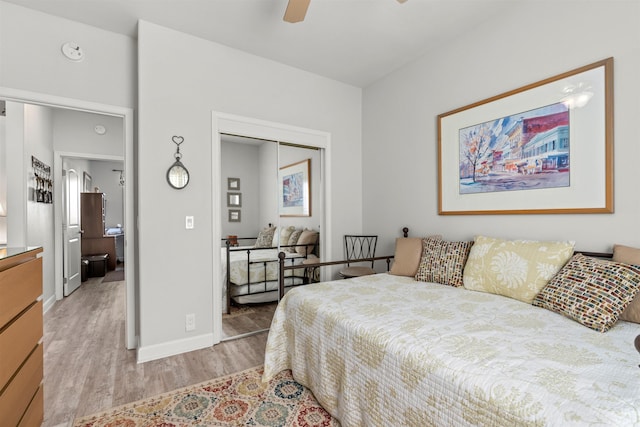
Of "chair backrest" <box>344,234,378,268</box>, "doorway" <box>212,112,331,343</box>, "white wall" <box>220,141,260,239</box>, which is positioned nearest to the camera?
"doorway" <box>212,112,331,343</box>

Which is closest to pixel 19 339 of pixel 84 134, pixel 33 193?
pixel 33 193

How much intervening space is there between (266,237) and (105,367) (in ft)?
5.32

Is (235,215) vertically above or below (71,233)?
above

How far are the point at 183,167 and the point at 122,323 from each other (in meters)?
1.92

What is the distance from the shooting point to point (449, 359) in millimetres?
1135

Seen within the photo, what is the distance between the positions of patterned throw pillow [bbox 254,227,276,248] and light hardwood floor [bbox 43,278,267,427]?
87 cm

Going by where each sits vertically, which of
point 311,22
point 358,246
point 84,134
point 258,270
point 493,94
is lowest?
point 258,270

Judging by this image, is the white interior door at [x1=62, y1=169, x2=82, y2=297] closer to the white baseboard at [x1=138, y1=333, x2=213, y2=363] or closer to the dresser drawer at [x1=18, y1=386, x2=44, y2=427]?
the white baseboard at [x1=138, y1=333, x2=213, y2=363]

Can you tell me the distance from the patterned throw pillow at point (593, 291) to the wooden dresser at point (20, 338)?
2443 mm

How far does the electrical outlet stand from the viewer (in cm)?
259

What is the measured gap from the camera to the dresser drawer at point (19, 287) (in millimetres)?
1188

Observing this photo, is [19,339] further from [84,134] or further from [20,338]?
[84,134]

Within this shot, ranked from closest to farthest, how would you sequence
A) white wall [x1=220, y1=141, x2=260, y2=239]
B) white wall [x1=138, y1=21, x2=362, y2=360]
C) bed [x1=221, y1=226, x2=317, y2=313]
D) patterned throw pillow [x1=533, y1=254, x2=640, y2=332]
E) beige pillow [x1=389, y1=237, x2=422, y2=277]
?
patterned throw pillow [x1=533, y1=254, x2=640, y2=332], white wall [x1=138, y1=21, x2=362, y2=360], beige pillow [x1=389, y1=237, x2=422, y2=277], white wall [x1=220, y1=141, x2=260, y2=239], bed [x1=221, y1=226, x2=317, y2=313]

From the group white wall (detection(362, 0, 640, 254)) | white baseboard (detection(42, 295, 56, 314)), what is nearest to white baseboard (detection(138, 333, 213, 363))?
white wall (detection(362, 0, 640, 254))
